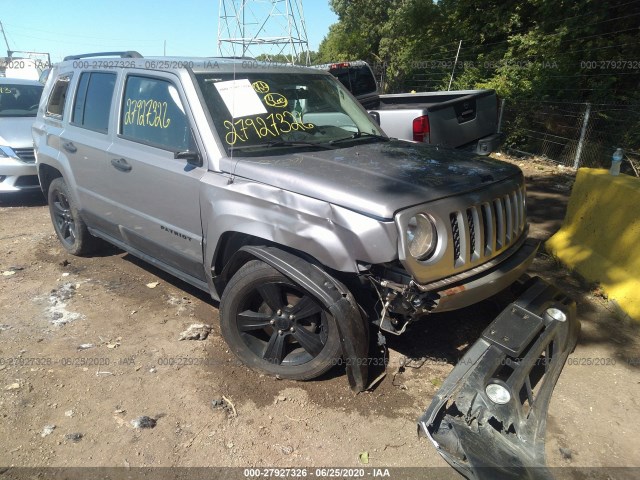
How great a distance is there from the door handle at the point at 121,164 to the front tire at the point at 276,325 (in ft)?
4.59

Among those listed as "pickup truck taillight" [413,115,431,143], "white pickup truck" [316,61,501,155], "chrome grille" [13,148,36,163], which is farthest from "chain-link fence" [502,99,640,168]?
"chrome grille" [13,148,36,163]

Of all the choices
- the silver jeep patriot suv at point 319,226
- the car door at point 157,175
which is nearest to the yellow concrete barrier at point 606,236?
the silver jeep patriot suv at point 319,226

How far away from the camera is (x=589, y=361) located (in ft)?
11.3

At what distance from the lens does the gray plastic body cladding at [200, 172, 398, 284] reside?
2.56 m

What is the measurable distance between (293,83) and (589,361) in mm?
2981

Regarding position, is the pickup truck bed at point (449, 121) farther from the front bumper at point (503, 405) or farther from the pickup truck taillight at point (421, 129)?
the front bumper at point (503, 405)

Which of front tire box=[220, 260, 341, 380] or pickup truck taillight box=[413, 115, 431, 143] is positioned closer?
front tire box=[220, 260, 341, 380]

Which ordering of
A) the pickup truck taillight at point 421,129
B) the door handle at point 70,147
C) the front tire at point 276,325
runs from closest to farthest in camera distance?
the front tire at point 276,325, the door handle at point 70,147, the pickup truck taillight at point 421,129

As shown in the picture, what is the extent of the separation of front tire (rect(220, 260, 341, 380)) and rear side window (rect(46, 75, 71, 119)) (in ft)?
10.0

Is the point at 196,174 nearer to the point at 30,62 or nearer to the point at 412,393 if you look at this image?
the point at 412,393

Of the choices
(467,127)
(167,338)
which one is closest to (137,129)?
(167,338)

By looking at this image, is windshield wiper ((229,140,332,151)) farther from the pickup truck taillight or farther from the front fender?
the pickup truck taillight

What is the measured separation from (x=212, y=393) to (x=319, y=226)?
133cm

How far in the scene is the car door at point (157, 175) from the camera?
347 centimetres
